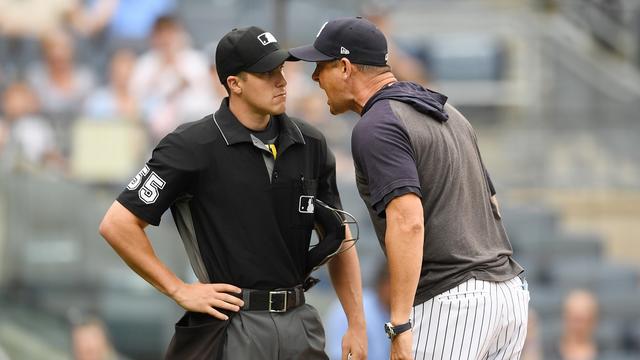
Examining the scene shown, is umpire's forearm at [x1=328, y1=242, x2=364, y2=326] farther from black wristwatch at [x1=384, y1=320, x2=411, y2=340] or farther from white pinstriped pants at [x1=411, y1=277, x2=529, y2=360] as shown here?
black wristwatch at [x1=384, y1=320, x2=411, y2=340]

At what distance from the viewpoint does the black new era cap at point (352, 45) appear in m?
4.78

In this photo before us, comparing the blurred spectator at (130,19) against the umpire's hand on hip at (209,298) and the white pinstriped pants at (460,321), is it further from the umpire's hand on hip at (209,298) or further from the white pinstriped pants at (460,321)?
the white pinstriped pants at (460,321)

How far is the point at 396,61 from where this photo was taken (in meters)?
10.4

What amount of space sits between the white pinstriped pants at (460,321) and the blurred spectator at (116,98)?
6.10 metres

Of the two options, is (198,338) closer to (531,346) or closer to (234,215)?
(234,215)

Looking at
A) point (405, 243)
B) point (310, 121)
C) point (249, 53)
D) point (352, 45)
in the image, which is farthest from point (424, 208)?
point (310, 121)

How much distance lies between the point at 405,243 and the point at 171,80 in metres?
6.41

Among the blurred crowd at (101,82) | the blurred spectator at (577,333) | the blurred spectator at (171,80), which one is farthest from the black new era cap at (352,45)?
the blurred spectator at (171,80)

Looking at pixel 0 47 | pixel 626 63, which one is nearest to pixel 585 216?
pixel 626 63

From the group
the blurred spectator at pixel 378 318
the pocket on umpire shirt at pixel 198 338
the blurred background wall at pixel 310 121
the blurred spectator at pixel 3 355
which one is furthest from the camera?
the blurred background wall at pixel 310 121

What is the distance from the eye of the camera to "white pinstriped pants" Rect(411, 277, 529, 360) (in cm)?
471

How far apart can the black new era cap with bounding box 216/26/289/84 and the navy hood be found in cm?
38

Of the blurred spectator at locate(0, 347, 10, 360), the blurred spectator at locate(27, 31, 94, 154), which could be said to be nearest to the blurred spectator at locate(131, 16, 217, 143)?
the blurred spectator at locate(27, 31, 94, 154)

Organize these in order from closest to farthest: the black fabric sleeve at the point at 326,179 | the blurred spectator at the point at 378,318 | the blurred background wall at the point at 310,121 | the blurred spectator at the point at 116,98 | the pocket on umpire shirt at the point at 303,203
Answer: the pocket on umpire shirt at the point at 303,203 < the black fabric sleeve at the point at 326,179 < the blurred spectator at the point at 378,318 < the blurred background wall at the point at 310,121 < the blurred spectator at the point at 116,98
